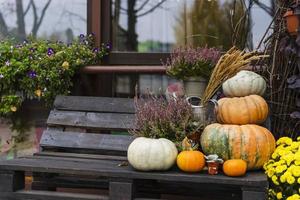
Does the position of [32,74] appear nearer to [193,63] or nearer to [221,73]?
[193,63]

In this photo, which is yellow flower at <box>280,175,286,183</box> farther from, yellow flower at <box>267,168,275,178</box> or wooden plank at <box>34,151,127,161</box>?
wooden plank at <box>34,151,127,161</box>

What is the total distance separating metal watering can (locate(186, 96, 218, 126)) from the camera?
9.51 ft

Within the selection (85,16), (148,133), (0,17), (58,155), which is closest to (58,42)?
(85,16)

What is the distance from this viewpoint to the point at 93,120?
3.39m

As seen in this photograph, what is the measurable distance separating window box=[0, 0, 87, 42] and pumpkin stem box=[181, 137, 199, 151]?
6.26 ft

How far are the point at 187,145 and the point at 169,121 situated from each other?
183 mm

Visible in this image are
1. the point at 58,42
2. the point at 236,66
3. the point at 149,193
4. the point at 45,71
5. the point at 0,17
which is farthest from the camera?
the point at 0,17

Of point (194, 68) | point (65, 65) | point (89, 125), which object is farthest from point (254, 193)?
point (65, 65)

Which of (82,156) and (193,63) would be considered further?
(82,156)

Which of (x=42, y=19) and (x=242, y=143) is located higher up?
(x=42, y=19)

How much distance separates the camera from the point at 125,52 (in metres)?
4.16

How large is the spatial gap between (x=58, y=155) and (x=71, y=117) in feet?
1.09

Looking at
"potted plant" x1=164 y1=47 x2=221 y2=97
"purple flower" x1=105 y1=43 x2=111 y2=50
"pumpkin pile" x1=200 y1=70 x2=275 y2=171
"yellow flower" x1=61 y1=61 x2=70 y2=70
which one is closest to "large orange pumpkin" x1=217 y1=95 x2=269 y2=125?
"pumpkin pile" x1=200 y1=70 x2=275 y2=171

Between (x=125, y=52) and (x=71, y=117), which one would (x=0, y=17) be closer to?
(x=125, y=52)
